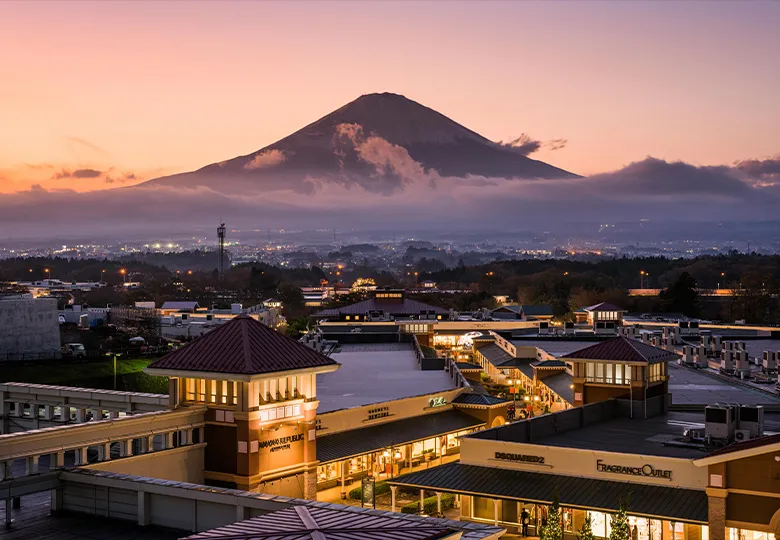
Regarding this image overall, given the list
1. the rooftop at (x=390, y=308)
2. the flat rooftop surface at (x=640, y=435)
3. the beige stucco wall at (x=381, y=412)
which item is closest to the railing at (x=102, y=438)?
the beige stucco wall at (x=381, y=412)

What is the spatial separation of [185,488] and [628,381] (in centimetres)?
3454

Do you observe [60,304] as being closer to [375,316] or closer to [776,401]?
[375,316]

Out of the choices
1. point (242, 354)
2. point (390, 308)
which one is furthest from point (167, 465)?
point (390, 308)

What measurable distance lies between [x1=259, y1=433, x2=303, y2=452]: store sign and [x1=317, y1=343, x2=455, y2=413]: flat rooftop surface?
15460 mm

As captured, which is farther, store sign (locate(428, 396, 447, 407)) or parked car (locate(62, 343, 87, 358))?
parked car (locate(62, 343, 87, 358))

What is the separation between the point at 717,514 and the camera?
3638 cm

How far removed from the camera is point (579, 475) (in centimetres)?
4088

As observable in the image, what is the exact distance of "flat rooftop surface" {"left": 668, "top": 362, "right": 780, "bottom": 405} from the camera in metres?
60.2

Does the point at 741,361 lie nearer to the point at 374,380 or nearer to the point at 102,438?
the point at 374,380

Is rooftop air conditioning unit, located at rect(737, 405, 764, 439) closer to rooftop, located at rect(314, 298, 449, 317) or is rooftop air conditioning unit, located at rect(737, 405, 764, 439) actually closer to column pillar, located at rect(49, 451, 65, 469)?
column pillar, located at rect(49, 451, 65, 469)

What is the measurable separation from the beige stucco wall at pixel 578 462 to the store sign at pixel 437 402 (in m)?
20.4

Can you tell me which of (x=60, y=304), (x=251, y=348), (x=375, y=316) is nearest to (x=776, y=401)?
(x=251, y=348)

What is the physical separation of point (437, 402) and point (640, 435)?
58.7 feet

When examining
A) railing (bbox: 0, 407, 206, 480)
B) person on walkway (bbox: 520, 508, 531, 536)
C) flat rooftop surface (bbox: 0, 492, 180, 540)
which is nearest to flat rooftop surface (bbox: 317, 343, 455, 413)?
railing (bbox: 0, 407, 206, 480)
